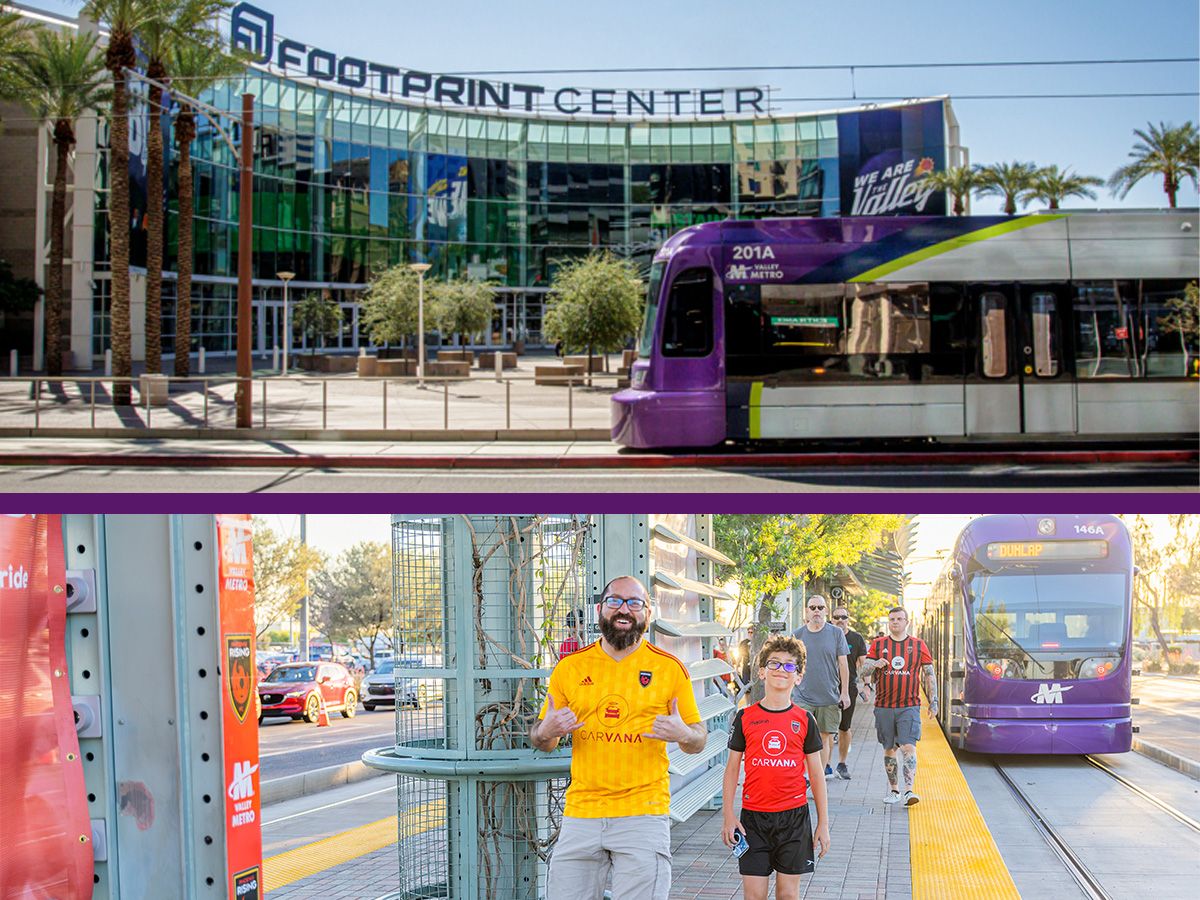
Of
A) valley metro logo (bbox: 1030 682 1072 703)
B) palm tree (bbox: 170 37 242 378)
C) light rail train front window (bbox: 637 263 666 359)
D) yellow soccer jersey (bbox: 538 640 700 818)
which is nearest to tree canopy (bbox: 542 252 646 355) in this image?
palm tree (bbox: 170 37 242 378)

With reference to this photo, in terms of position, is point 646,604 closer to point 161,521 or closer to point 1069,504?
point 161,521

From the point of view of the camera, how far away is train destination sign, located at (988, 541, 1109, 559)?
1113 cm

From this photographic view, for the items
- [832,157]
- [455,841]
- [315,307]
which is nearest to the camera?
[455,841]

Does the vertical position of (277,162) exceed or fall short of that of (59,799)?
it exceeds it

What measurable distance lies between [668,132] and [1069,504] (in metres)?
50.2

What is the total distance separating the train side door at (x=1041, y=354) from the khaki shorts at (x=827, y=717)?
9.69 meters

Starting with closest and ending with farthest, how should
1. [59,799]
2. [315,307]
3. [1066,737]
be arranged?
1. [59,799]
2. [1066,737]
3. [315,307]

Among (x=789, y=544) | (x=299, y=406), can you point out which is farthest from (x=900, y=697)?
(x=299, y=406)

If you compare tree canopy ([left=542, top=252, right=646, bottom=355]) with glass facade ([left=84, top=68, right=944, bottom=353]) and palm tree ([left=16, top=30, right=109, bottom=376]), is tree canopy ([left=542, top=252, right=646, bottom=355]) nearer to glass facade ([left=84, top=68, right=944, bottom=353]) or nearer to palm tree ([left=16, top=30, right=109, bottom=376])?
palm tree ([left=16, top=30, right=109, bottom=376])

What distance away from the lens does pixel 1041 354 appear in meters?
17.5

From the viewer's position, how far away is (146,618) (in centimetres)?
500

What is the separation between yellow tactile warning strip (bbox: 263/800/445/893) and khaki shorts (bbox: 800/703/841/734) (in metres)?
3.15

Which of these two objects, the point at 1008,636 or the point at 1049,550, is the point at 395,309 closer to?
the point at 1008,636

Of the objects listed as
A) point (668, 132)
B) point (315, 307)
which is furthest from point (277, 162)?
point (668, 132)
